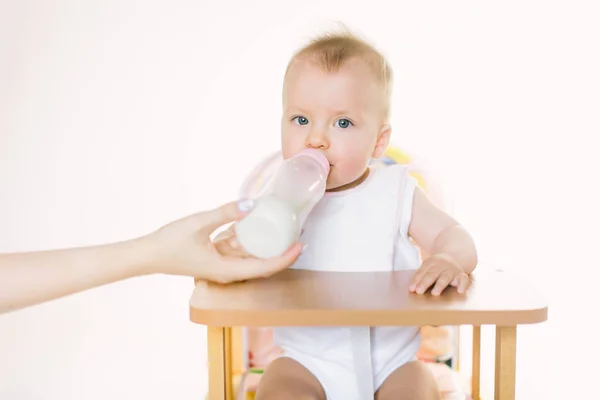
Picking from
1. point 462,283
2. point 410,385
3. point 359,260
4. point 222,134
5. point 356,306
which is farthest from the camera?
point 222,134

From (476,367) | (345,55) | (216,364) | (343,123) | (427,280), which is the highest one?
(345,55)

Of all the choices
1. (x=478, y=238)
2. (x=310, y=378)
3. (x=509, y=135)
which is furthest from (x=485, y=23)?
(x=310, y=378)

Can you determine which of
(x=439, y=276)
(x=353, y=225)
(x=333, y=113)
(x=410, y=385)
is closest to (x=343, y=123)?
(x=333, y=113)

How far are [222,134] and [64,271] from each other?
1.18 metres

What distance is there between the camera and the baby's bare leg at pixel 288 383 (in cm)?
120

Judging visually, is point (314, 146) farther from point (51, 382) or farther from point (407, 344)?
point (51, 382)

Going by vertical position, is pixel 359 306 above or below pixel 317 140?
below

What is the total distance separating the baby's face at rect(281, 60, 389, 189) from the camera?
4.25 ft

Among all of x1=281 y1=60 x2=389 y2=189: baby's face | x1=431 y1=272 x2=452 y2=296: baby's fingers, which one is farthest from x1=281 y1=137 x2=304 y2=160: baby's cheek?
x1=431 y1=272 x2=452 y2=296: baby's fingers

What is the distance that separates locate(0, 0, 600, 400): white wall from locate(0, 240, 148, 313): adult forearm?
106 cm

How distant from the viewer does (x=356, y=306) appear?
101 cm

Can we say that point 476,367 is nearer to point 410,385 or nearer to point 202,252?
point 410,385

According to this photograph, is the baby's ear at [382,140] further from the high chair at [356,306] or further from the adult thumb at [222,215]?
the adult thumb at [222,215]

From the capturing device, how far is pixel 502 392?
1095 millimetres
